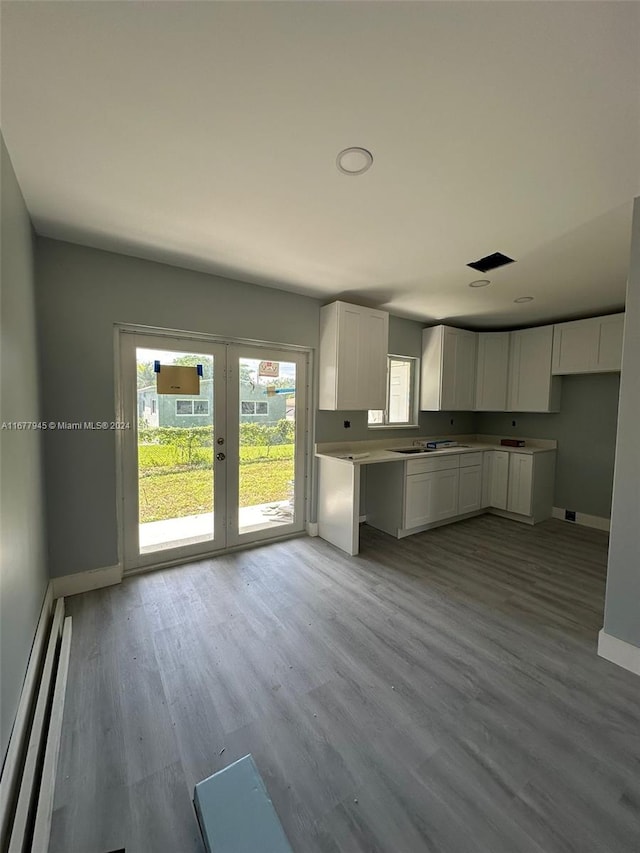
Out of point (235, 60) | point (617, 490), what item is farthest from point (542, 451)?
point (235, 60)

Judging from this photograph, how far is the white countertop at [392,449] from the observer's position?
3588mm

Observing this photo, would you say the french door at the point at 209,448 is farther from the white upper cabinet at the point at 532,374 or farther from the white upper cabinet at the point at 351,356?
the white upper cabinet at the point at 532,374

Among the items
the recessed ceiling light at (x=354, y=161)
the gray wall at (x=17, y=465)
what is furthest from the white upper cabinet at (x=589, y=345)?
the gray wall at (x=17, y=465)

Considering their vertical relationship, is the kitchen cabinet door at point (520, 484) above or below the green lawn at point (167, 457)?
below

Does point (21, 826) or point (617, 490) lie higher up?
point (617, 490)

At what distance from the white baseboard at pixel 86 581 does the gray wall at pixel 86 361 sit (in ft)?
0.15

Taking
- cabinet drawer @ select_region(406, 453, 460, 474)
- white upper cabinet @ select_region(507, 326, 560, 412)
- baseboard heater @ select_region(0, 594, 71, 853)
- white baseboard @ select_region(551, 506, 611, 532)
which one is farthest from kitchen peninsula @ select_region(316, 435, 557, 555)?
baseboard heater @ select_region(0, 594, 71, 853)

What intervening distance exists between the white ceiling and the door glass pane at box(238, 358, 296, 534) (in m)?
1.23

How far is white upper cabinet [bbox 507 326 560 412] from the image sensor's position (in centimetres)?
439

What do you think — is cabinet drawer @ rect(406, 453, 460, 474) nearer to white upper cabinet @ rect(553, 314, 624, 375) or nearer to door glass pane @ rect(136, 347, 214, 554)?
white upper cabinet @ rect(553, 314, 624, 375)

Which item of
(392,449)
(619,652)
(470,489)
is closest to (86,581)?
(392,449)

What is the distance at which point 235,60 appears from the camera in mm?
1138

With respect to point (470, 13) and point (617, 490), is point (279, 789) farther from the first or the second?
point (470, 13)

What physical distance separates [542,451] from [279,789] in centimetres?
447
